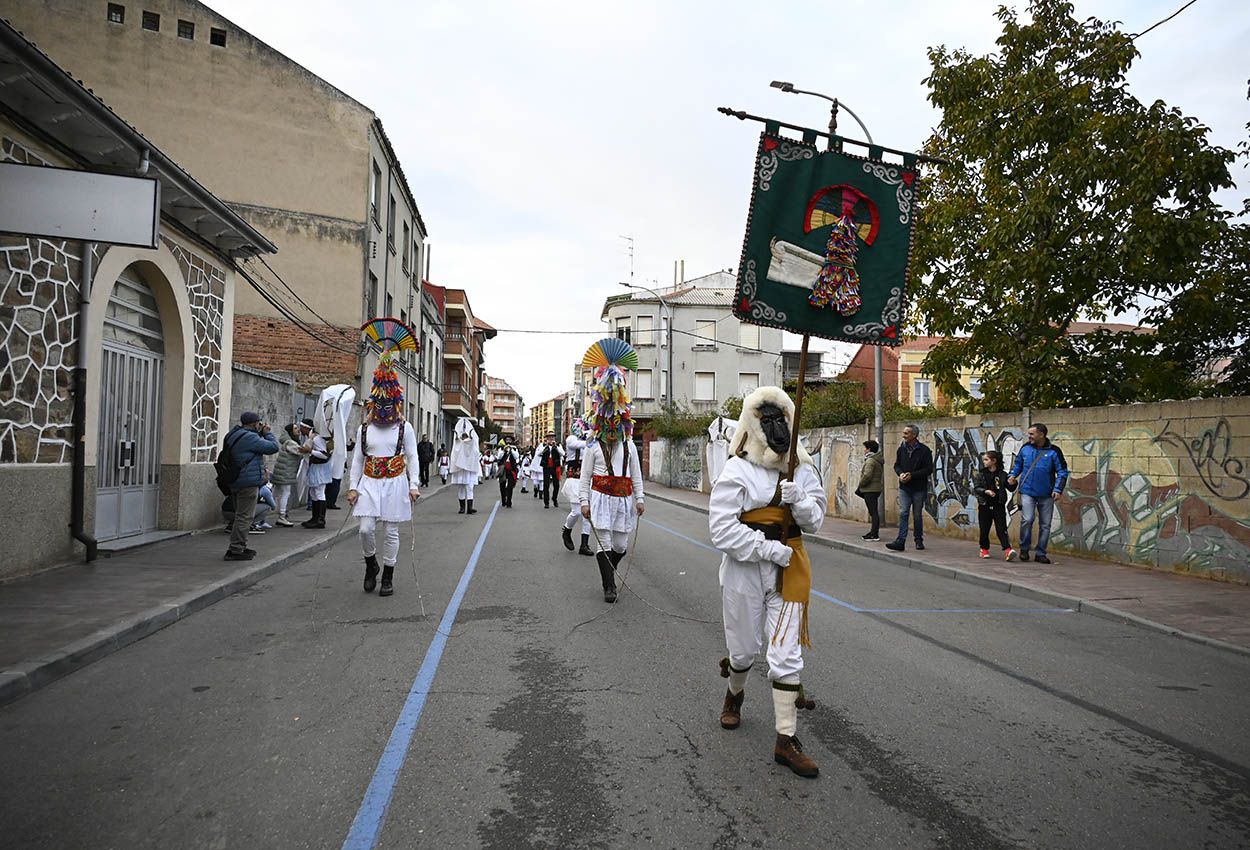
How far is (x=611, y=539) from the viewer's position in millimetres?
8305

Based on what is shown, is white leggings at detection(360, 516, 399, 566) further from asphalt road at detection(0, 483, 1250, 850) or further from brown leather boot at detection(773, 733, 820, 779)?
brown leather boot at detection(773, 733, 820, 779)

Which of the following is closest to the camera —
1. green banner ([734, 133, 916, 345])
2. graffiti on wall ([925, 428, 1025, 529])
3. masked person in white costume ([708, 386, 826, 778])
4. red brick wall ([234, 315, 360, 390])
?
masked person in white costume ([708, 386, 826, 778])

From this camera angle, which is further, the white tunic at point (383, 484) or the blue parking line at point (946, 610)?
the white tunic at point (383, 484)

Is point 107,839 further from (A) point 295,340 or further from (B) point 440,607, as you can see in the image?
(A) point 295,340

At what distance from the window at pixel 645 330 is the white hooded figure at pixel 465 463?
3281 centimetres

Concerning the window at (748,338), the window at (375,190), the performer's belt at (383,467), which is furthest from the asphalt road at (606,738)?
the window at (748,338)

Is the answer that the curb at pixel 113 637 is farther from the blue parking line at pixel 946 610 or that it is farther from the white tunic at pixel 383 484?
the blue parking line at pixel 946 610

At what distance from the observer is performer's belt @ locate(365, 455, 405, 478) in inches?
316

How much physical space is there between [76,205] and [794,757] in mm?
5957

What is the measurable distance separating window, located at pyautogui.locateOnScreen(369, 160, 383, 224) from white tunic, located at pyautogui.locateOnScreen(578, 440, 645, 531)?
63.7 ft

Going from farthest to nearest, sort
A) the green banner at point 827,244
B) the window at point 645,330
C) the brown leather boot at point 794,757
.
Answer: the window at point 645,330 → the green banner at point 827,244 → the brown leather boot at point 794,757

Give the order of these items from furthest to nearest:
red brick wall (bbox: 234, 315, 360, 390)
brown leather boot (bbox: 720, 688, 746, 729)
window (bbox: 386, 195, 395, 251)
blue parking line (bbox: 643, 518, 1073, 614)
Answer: window (bbox: 386, 195, 395, 251) < red brick wall (bbox: 234, 315, 360, 390) < blue parking line (bbox: 643, 518, 1073, 614) < brown leather boot (bbox: 720, 688, 746, 729)

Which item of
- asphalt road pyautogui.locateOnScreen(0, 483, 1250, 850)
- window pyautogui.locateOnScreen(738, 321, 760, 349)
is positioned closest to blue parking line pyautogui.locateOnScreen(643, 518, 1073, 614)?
asphalt road pyautogui.locateOnScreen(0, 483, 1250, 850)

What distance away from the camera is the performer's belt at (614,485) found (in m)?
8.34
